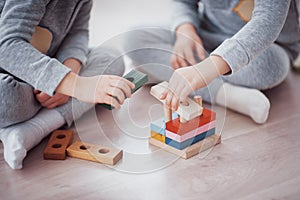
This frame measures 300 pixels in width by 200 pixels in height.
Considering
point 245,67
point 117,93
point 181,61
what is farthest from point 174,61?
point 117,93

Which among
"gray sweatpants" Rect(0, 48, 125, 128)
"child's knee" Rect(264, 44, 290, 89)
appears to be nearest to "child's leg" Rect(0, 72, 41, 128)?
"gray sweatpants" Rect(0, 48, 125, 128)

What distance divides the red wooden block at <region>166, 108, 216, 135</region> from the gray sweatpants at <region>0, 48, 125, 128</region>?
5.2 inches

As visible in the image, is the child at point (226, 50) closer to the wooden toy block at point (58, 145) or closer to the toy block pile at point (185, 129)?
the toy block pile at point (185, 129)

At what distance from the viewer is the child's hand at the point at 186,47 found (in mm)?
1039

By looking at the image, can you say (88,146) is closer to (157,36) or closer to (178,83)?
(178,83)

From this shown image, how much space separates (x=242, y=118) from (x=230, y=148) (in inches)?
5.3

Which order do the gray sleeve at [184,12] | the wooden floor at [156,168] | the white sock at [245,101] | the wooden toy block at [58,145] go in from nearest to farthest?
1. the wooden floor at [156,168]
2. the wooden toy block at [58,145]
3. the white sock at [245,101]
4. the gray sleeve at [184,12]

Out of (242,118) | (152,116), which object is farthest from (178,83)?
(242,118)

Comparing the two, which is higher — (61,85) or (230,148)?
(61,85)

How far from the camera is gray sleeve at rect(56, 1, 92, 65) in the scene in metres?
1.05

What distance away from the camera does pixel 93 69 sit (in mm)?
984

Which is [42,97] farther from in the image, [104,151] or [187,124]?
[187,124]

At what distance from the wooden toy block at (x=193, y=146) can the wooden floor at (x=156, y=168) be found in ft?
0.03

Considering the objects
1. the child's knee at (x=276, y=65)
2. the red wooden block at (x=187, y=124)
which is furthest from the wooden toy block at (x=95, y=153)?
the child's knee at (x=276, y=65)
